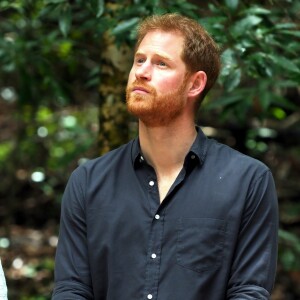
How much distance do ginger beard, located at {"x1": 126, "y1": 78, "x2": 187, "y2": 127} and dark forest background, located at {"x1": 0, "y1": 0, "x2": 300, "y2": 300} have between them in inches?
29.0

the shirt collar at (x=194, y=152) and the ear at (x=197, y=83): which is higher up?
the ear at (x=197, y=83)

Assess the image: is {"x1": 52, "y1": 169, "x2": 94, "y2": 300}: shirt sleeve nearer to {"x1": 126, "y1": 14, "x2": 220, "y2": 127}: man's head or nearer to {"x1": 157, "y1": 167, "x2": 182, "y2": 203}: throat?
{"x1": 157, "y1": 167, "x2": 182, "y2": 203}: throat

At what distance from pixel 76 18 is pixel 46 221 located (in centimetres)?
270

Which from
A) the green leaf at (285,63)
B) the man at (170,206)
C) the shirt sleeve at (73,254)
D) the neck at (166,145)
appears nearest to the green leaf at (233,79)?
the green leaf at (285,63)

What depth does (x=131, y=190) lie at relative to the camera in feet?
11.2

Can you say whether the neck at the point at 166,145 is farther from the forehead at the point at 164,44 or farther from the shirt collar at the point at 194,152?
the forehead at the point at 164,44

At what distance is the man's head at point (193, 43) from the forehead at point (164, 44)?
17mm

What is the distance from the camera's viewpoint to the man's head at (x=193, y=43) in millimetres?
3400

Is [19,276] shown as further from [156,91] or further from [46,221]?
[156,91]

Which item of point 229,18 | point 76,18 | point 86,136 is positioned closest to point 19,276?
point 86,136

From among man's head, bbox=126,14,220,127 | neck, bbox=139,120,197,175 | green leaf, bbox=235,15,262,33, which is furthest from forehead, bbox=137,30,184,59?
green leaf, bbox=235,15,262,33

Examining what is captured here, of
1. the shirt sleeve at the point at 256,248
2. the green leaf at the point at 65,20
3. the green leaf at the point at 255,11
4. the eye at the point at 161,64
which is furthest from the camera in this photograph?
the green leaf at the point at 65,20

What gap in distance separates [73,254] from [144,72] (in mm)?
749

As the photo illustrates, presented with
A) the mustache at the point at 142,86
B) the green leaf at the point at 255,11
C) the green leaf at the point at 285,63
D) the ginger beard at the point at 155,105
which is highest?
the green leaf at the point at 255,11
